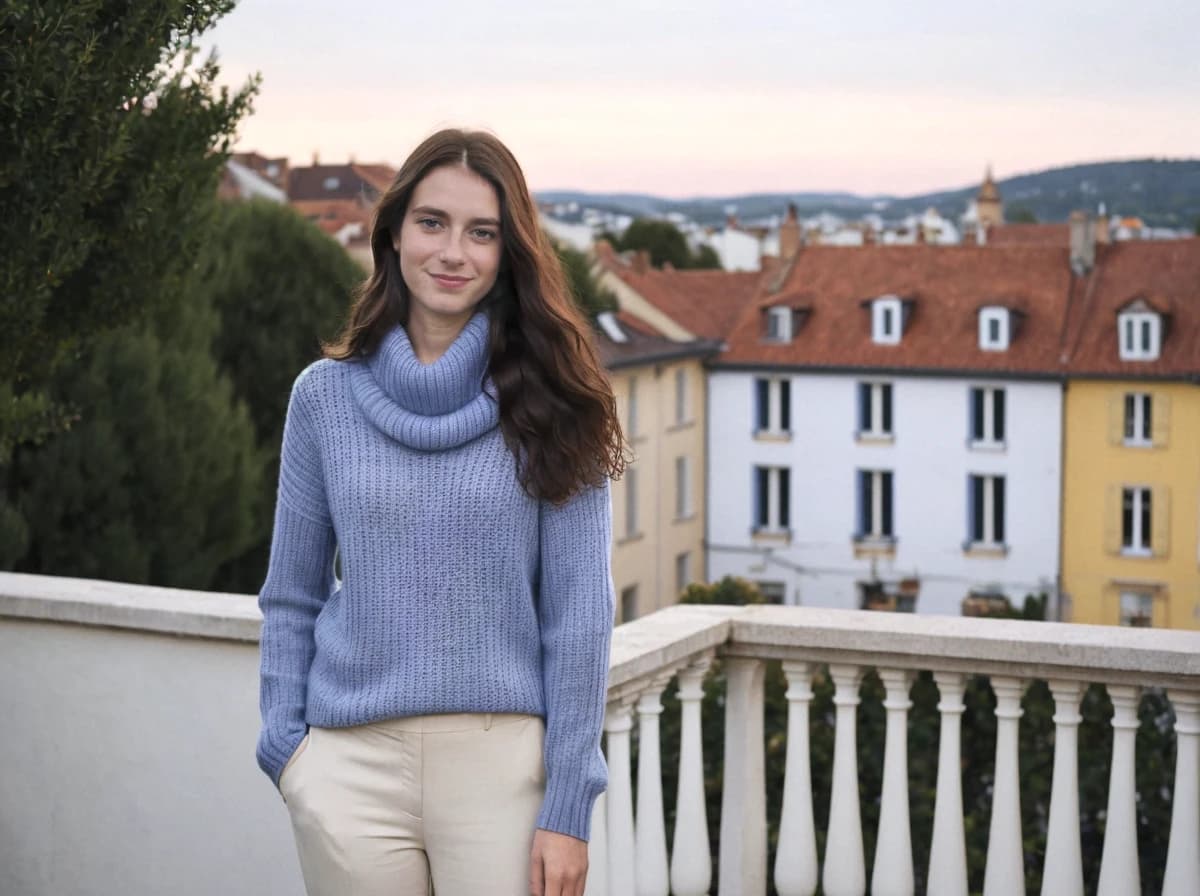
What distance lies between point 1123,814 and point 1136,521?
118 ft

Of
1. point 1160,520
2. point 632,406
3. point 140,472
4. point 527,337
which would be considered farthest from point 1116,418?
point 527,337

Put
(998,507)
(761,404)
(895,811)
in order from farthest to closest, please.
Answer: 1. (761,404)
2. (998,507)
3. (895,811)

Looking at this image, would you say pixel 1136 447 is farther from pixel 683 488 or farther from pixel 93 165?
pixel 93 165

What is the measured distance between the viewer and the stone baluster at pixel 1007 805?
A: 3377mm

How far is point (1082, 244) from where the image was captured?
3956 centimetres

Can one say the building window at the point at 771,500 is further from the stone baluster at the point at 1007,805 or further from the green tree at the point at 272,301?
the stone baluster at the point at 1007,805

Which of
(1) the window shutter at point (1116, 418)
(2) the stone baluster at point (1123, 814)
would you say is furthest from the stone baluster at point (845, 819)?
(1) the window shutter at point (1116, 418)

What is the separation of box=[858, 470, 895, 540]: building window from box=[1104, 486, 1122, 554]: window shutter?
5438 mm

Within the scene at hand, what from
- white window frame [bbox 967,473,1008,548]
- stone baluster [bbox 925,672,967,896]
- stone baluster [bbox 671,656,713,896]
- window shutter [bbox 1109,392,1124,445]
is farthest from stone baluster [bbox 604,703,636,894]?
white window frame [bbox 967,473,1008,548]

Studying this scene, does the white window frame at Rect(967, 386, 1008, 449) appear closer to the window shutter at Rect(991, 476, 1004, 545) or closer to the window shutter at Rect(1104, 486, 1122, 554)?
the window shutter at Rect(991, 476, 1004, 545)

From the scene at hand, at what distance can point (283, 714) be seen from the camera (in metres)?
2.36

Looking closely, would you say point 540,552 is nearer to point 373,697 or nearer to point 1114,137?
point 373,697

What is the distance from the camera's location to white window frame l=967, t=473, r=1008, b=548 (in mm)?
39875

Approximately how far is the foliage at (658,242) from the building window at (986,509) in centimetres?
Answer: 2672
